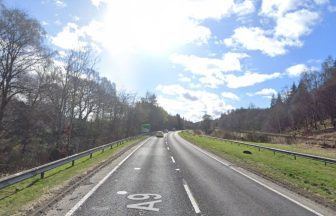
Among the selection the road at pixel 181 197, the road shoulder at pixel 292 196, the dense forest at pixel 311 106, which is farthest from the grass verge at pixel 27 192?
the dense forest at pixel 311 106

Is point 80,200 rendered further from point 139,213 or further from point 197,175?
point 197,175

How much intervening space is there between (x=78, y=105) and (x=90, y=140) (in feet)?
36.0

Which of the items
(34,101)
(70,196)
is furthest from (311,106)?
(70,196)

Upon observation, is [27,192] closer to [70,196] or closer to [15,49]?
[70,196]

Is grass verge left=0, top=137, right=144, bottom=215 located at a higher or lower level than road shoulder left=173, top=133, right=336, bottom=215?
higher

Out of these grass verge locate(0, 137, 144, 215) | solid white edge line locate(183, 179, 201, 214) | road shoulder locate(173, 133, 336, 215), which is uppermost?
grass verge locate(0, 137, 144, 215)

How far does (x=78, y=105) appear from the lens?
54.0 meters

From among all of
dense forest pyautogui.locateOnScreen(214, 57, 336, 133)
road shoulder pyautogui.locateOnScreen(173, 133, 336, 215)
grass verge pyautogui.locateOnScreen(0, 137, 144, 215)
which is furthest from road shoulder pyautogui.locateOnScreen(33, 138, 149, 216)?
dense forest pyautogui.locateOnScreen(214, 57, 336, 133)

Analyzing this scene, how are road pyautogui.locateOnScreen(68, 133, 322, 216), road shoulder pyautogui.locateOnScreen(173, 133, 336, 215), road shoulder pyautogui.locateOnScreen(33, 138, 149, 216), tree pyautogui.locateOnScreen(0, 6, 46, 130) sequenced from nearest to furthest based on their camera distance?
road shoulder pyautogui.locateOnScreen(33, 138, 149, 216) → road pyautogui.locateOnScreen(68, 133, 322, 216) → road shoulder pyautogui.locateOnScreen(173, 133, 336, 215) → tree pyautogui.locateOnScreen(0, 6, 46, 130)

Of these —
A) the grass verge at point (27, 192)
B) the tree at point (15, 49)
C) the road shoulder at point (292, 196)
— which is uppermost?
the tree at point (15, 49)

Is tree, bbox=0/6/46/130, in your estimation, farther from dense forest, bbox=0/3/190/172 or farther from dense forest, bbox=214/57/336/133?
dense forest, bbox=214/57/336/133

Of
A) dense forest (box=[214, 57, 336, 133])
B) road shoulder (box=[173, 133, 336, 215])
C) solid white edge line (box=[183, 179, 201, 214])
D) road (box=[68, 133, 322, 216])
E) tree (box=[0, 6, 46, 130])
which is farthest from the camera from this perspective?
dense forest (box=[214, 57, 336, 133])

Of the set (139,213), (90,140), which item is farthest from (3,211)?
(90,140)

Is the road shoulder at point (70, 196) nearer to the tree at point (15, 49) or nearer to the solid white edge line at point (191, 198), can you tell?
the solid white edge line at point (191, 198)
